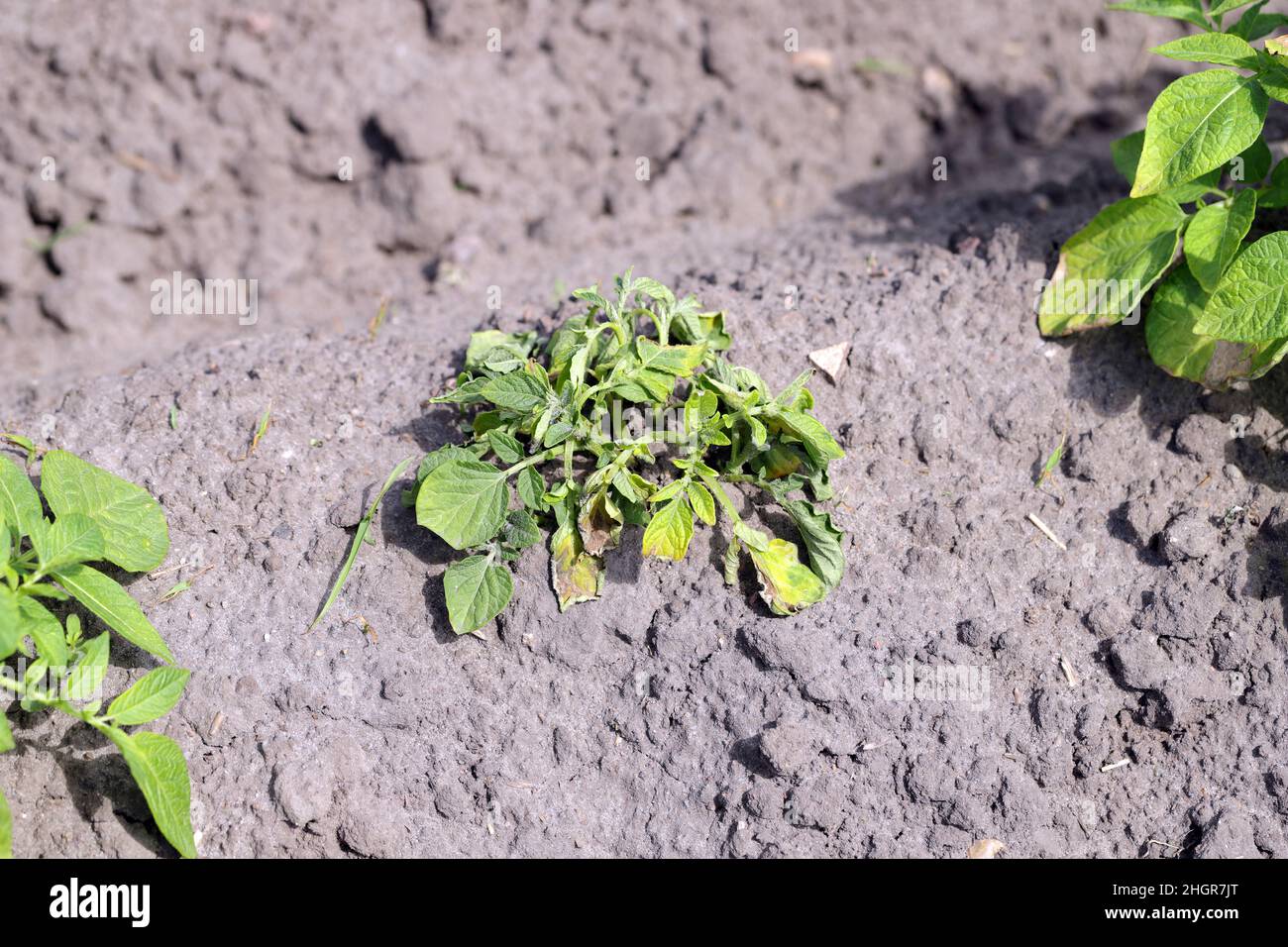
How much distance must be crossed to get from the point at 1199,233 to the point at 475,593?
2.11 meters

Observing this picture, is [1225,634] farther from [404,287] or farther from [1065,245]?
[404,287]

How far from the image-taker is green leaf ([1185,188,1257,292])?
9.21 ft

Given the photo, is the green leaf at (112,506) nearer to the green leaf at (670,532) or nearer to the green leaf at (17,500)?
the green leaf at (17,500)

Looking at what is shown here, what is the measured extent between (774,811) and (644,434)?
1.01m

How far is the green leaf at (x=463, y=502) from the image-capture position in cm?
263

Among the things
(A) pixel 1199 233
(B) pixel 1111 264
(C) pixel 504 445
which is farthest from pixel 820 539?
(A) pixel 1199 233

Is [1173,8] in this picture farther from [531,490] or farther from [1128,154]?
[531,490]

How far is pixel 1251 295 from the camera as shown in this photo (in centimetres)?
261

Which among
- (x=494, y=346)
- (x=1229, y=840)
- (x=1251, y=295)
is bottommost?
(x=1229, y=840)

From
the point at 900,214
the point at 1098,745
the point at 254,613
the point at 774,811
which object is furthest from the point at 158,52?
the point at 1098,745

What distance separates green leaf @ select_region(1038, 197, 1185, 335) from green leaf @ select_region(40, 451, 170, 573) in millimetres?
2489

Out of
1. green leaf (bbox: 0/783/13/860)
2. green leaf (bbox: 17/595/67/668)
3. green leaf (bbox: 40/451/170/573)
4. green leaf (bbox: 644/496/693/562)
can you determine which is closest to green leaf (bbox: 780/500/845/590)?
green leaf (bbox: 644/496/693/562)

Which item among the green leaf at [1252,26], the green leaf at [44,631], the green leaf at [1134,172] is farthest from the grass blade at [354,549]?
the green leaf at [1252,26]
